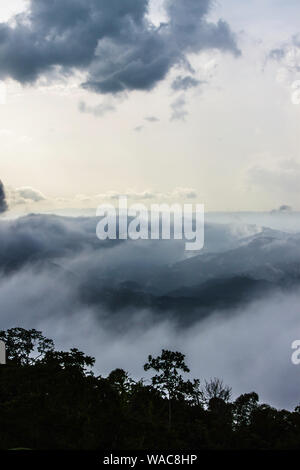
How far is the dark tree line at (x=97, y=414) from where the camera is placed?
4200 centimetres

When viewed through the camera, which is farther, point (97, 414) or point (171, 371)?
point (171, 371)

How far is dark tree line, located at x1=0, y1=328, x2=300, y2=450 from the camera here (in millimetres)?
42000

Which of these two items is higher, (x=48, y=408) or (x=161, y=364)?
(x=161, y=364)

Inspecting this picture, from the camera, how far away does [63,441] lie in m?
40.7

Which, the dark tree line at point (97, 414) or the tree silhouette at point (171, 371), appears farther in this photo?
the tree silhouette at point (171, 371)

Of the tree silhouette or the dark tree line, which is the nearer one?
the dark tree line

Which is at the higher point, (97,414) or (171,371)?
(171,371)

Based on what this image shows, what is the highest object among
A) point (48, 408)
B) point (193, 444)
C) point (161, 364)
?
point (161, 364)

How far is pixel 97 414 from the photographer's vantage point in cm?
4488
